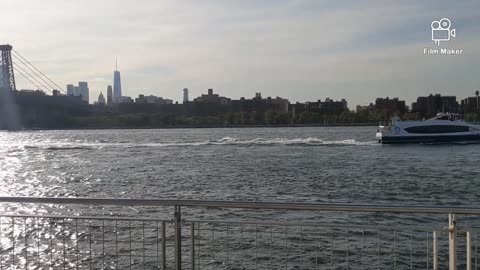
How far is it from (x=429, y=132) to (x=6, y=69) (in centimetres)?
9117

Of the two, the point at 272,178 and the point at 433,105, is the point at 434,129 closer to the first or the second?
the point at 272,178

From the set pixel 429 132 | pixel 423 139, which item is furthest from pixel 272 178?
pixel 429 132

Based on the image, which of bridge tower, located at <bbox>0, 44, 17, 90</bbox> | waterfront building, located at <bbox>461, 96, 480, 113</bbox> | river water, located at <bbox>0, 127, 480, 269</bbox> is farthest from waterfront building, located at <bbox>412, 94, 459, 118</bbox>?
bridge tower, located at <bbox>0, 44, 17, 90</bbox>

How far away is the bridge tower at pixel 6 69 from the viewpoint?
114062mm

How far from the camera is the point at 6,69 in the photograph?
121 meters

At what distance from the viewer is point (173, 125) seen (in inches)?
5556

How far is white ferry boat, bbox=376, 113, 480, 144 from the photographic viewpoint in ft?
208

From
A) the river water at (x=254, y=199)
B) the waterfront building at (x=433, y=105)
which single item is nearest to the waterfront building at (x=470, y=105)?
the waterfront building at (x=433, y=105)

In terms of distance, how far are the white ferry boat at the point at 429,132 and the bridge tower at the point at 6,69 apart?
75189mm

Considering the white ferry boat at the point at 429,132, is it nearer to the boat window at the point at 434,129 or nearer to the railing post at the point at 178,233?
the boat window at the point at 434,129

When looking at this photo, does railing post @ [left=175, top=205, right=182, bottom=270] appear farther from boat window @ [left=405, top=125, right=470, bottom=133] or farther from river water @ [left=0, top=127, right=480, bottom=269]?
boat window @ [left=405, top=125, right=470, bottom=133]

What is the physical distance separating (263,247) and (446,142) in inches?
2223

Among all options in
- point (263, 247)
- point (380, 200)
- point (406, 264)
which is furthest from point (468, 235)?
point (380, 200)

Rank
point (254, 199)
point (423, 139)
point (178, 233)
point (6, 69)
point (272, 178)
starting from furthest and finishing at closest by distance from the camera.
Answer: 1. point (6, 69)
2. point (423, 139)
3. point (272, 178)
4. point (254, 199)
5. point (178, 233)
